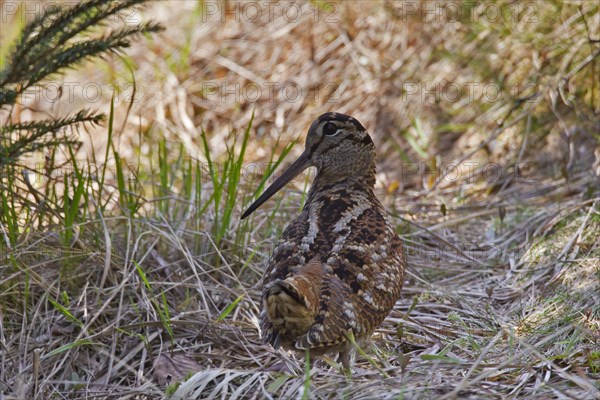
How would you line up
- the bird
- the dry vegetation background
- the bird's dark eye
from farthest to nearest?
1. the bird's dark eye
2. the dry vegetation background
3. the bird

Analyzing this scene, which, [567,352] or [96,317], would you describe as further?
[96,317]

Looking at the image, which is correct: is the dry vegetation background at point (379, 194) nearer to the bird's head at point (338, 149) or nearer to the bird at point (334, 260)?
the bird at point (334, 260)

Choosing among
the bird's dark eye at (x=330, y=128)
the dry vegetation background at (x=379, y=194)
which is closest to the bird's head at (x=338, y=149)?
the bird's dark eye at (x=330, y=128)

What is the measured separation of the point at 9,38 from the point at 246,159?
3152mm

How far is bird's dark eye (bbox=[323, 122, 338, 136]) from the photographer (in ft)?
14.2

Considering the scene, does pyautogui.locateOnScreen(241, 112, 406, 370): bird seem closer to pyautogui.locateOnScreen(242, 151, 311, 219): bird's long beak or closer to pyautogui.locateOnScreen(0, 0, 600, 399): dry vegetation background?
pyautogui.locateOnScreen(242, 151, 311, 219): bird's long beak

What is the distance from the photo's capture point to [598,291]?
404cm

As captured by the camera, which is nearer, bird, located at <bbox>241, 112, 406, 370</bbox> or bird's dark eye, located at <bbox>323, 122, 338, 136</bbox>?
bird, located at <bbox>241, 112, 406, 370</bbox>

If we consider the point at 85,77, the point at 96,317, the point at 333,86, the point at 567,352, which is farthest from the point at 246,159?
the point at 567,352

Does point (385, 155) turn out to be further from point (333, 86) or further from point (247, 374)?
point (247, 374)

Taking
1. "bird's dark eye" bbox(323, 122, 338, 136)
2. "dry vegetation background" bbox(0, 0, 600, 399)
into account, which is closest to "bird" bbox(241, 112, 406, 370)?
"bird's dark eye" bbox(323, 122, 338, 136)

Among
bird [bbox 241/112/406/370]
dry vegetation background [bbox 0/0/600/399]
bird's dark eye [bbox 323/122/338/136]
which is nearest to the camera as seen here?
bird [bbox 241/112/406/370]

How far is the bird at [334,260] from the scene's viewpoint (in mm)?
3211

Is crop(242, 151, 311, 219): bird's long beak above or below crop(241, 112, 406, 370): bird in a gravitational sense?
above
